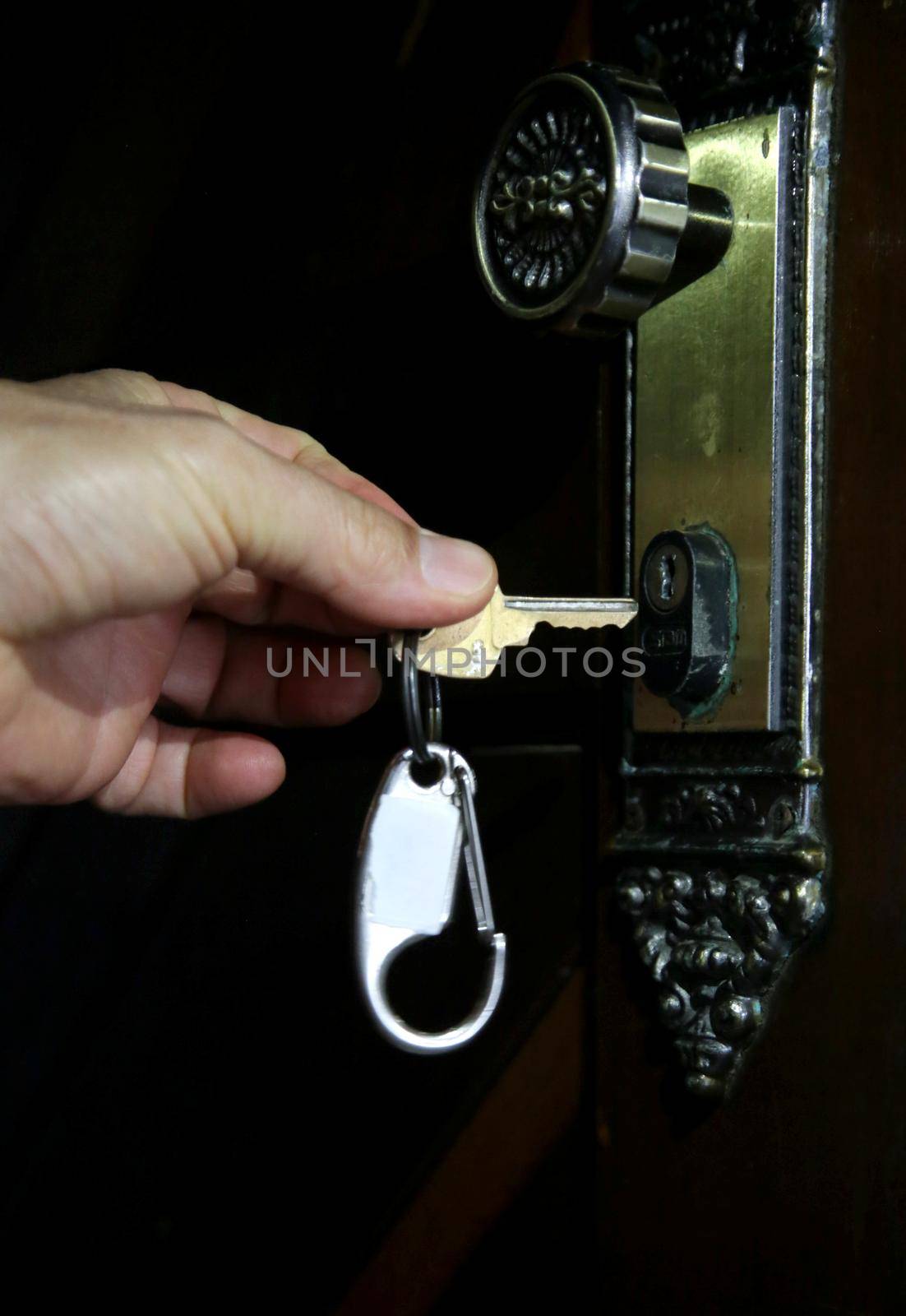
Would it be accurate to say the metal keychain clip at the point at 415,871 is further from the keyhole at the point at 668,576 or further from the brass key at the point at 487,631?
the keyhole at the point at 668,576

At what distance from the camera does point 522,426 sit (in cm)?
58

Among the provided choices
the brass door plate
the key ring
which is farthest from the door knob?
the key ring

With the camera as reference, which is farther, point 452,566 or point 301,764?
point 301,764

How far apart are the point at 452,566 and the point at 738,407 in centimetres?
14

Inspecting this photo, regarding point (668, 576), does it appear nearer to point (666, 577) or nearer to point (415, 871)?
point (666, 577)

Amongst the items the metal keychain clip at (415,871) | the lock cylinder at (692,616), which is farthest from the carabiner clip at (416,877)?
the lock cylinder at (692,616)

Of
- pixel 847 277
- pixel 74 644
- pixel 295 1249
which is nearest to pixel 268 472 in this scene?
pixel 74 644

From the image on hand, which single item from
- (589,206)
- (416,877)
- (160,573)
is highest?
(589,206)

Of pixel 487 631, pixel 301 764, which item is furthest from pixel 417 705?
pixel 301 764

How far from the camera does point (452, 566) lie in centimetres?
46

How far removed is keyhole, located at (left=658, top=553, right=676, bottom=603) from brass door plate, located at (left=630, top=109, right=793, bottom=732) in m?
0.02

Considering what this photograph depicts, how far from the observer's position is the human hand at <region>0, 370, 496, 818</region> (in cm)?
42

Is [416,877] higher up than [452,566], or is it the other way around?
[452,566]

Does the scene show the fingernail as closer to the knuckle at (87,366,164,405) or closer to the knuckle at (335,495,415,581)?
the knuckle at (335,495,415,581)
